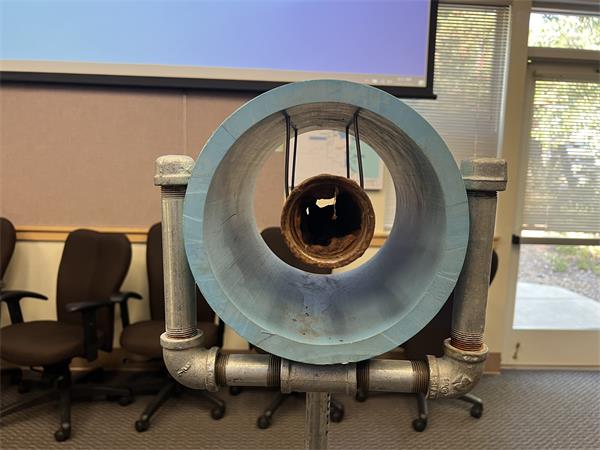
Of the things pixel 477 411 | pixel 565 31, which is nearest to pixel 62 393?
pixel 477 411

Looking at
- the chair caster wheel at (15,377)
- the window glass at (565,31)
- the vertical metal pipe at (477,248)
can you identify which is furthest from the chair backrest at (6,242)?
the window glass at (565,31)

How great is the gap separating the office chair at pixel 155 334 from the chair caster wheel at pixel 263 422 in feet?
0.71

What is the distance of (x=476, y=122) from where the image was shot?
2506mm

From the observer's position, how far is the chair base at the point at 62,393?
1923 millimetres

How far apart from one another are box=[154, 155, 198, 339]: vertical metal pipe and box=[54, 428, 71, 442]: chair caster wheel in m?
1.68

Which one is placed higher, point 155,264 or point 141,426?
point 155,264

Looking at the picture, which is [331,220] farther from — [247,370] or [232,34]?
[232,34]

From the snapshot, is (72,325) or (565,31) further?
(565,31)

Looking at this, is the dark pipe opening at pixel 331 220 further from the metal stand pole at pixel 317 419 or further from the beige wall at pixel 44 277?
the beige wall at pixel 44 277

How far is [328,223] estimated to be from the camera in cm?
82

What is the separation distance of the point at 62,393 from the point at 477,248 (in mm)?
2227

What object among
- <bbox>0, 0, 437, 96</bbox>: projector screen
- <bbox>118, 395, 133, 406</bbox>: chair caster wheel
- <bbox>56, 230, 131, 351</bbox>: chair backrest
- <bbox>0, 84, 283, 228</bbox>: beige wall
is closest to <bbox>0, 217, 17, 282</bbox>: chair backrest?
<bbox>0, 84, 283, 228</bbox>: beige wall

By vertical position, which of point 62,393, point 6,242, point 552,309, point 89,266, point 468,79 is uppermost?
point 468,79

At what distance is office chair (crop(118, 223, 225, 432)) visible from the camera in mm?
1960
